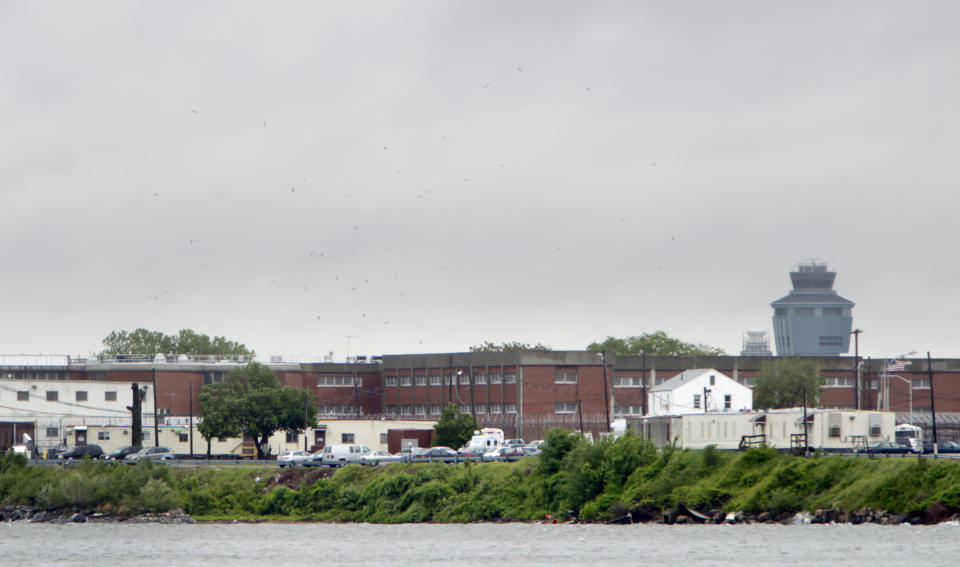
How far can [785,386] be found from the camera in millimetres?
129500

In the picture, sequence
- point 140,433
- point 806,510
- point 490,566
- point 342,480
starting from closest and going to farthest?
point 490,566 → point 806,510 → point 342,480 → point 140,433

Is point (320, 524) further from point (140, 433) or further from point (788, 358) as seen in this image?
point (788, 358)

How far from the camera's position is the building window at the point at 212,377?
475 ft

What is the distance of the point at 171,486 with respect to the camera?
8669 cm

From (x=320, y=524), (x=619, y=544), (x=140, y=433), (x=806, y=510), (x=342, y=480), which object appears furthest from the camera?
(x=140, y=433)

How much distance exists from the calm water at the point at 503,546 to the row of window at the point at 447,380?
61.0m

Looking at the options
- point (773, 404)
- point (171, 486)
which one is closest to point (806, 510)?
point (171, 486)

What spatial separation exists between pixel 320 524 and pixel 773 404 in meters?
59.5

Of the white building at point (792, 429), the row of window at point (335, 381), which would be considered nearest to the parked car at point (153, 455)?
the white building at point (792, 429)

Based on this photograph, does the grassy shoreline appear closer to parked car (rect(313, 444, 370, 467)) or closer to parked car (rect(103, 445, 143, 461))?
parked car (rect(313, 444, 370, 467))

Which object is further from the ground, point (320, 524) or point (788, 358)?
point (788, 358)

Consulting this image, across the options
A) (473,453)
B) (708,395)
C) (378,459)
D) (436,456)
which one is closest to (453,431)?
(473,453)

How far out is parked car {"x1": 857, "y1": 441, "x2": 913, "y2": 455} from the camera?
3297 inches

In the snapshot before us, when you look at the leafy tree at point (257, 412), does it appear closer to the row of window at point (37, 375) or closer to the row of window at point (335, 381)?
the row of window at point (335, 381)
